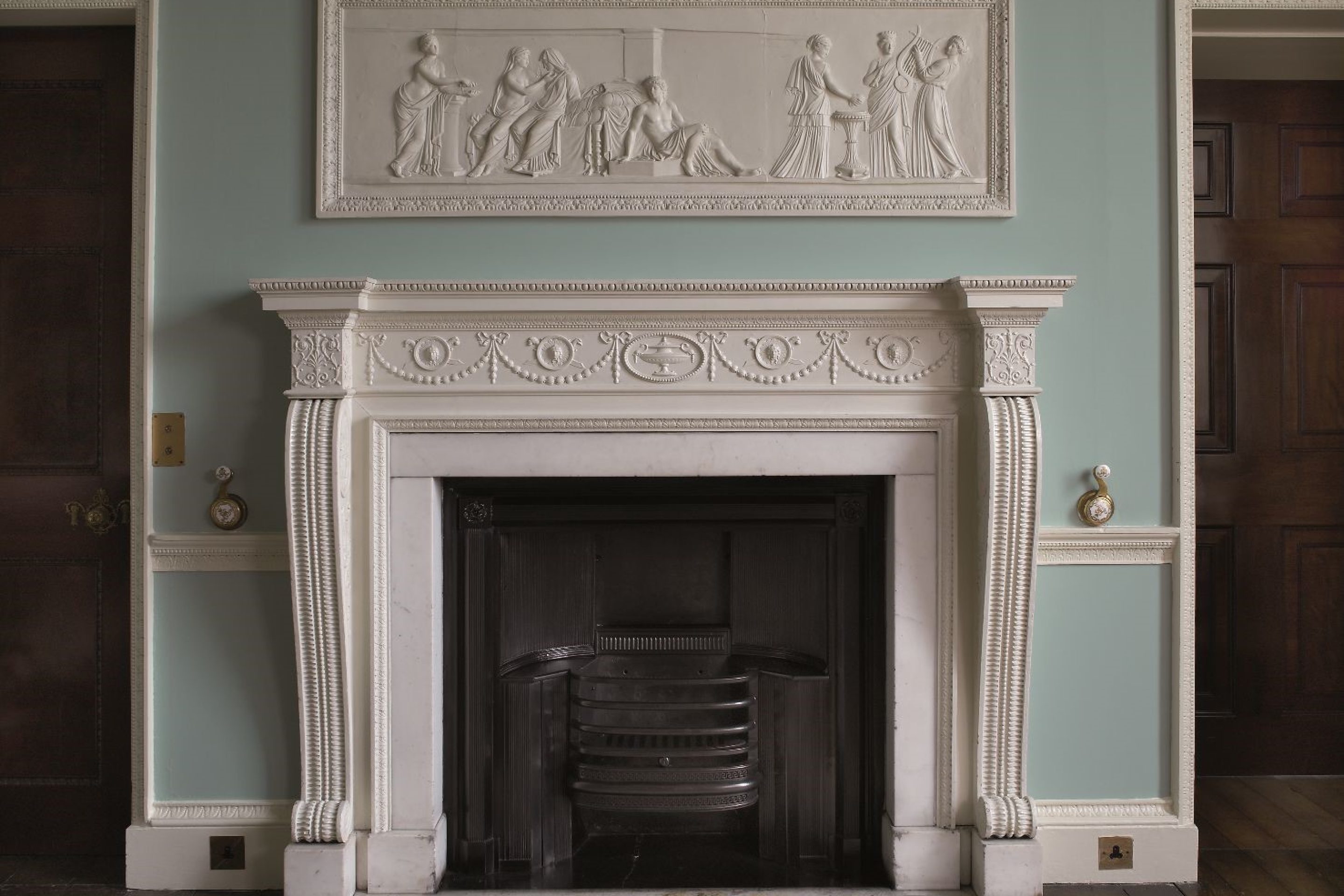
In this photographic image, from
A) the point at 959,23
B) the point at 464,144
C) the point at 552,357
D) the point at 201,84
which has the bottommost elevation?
the point at 552,357

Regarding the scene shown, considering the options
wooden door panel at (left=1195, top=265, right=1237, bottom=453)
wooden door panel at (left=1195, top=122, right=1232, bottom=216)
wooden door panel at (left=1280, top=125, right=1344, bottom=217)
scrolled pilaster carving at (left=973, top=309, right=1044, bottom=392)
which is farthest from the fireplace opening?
wooden door panel at (left=1280, top=125, right=1344, bottom=217)

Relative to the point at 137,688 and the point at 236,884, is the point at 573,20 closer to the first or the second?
the point at 137,688

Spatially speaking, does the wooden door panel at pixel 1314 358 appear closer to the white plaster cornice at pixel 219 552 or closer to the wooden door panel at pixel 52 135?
the white plaster cornice at pixel 219 552

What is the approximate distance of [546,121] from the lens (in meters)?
2.38

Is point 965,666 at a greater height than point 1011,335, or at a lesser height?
lesser

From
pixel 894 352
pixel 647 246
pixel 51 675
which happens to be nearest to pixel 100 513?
pixel 51 675

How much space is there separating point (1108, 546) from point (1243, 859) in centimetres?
97

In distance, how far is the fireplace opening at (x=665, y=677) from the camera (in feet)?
8.02

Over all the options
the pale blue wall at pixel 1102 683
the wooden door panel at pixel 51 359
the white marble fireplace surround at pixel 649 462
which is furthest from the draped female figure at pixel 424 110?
the pale blue wall at pixel 1102 683

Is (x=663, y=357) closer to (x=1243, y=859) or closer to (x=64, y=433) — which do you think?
(x=64, y=433)

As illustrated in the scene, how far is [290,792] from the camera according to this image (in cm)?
240

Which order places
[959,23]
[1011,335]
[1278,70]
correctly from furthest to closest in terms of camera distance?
1. [1278,70]
2. [959,23]
3. [1011,335]

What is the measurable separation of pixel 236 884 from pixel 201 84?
6.86 ft

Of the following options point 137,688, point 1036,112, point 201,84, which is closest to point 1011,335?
point 1036,112
